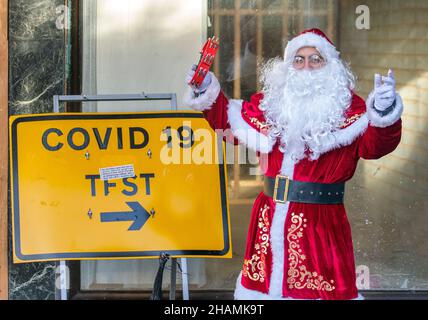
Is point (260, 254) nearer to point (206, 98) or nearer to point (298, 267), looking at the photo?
point (298, 267)

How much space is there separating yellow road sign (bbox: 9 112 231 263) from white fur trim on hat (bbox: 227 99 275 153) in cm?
54

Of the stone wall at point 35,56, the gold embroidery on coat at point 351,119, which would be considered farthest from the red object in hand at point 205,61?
the stone wall at point 35,56

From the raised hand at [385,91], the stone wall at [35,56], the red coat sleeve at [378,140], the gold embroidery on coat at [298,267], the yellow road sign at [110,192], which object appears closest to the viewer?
the raised hand at [385,91]

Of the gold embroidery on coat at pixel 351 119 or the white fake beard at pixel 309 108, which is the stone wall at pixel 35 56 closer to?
the white fake beard at pixel 309 108

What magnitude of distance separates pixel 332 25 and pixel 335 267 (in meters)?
2.13

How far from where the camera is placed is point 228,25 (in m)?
6.35

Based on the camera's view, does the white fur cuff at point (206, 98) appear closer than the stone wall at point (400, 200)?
Yes

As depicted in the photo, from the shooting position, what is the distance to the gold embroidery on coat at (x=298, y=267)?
4.79 metres

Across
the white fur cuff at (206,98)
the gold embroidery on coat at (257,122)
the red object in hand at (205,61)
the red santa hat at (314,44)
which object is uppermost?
the red santa hat at (314,44)

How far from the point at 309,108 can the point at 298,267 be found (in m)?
0.82

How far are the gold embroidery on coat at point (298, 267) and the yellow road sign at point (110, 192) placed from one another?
0.81 m

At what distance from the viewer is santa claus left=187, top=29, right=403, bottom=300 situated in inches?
189
